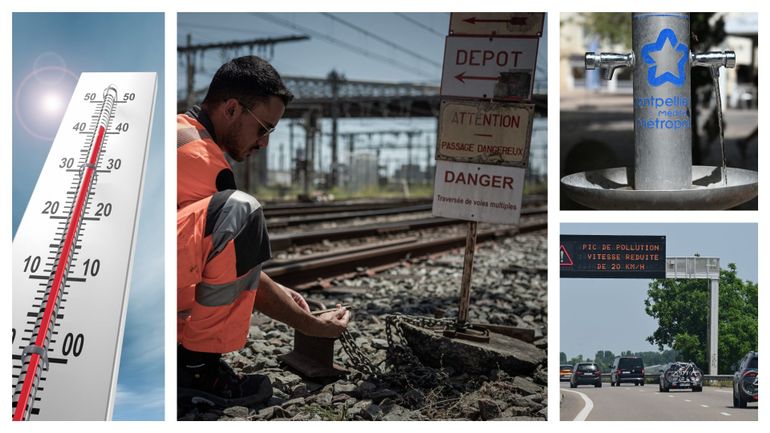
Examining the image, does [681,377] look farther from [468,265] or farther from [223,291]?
[223,291]

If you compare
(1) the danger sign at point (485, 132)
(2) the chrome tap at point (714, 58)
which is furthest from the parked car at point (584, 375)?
(2) the chrome tap at point (714, 58)

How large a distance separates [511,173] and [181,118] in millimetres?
1369

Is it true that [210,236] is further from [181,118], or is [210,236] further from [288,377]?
[288,377]

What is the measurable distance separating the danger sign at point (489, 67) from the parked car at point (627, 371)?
1111mm

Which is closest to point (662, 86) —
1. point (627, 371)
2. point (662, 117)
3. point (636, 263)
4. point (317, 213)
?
point (662, 117)

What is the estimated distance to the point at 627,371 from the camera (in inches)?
124

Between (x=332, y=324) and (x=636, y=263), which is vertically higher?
(x=636, y=263)

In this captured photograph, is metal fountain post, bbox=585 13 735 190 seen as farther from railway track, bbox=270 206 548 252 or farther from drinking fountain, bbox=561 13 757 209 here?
railway track, bbox=270 206 548 252

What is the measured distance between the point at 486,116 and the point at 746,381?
4.90 ft

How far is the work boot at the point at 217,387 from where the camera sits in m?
3.25

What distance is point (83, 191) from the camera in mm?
3084

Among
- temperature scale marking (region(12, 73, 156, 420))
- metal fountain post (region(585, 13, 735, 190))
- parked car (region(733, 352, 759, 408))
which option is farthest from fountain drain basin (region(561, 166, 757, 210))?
temperature scale marking (region(12, 73, 156, 420))

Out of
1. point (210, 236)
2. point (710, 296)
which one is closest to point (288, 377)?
point (210, 236)

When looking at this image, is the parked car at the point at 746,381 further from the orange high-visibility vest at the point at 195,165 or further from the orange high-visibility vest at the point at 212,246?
the orange high-visibility vest at the point at 195,165
